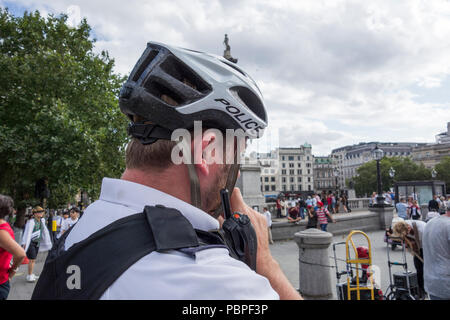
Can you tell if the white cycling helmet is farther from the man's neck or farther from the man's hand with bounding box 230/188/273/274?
the man's hand with bounding box 230/188/273/274

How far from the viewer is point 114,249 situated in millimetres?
951

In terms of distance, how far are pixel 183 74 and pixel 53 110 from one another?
16.0m

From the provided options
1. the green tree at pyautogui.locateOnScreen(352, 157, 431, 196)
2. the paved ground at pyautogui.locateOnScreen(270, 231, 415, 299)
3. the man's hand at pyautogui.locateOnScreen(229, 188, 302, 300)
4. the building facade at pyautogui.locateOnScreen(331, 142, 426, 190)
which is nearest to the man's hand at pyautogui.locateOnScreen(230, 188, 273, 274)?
the man's hand at pyautogui.locateOnScreen(229, 188, 302, 300)

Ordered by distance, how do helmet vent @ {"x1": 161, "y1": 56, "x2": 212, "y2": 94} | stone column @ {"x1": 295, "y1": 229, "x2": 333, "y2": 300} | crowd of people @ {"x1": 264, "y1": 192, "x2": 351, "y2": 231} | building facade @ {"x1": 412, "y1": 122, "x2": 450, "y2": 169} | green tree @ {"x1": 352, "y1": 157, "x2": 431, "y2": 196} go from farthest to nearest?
building facade @ {"x1": 412, "y1": 122, "x2": 450, "y2": 169}
green tree @ {"x1": 352, "y1": 157, "x2": 431, "y2": 196}
crowd of people @ {"x1": 264, "y1": 192, "x2": 351, "y2": 231}
stone column @ {"x1": 295, "y1": 229, "x2": 333, "y2": 300}
helmet vent @ {"x1": 161, "y1": 56, "x2": 212, "y2": 94}

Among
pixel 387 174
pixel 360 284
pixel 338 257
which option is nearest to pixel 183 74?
pixel 360 284

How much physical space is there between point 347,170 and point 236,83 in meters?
158

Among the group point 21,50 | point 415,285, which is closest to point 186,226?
point 415,285

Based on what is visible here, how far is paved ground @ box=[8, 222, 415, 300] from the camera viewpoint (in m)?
7.78

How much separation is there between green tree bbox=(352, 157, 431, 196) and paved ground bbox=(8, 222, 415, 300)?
80004 mm

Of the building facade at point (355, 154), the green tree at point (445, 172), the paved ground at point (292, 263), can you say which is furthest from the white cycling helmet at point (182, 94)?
the building facade at point (355, 154)

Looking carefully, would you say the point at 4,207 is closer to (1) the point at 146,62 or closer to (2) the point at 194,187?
(1) the point at 146,62

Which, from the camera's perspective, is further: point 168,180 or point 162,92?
point 162,92

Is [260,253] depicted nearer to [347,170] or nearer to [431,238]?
[431,238]

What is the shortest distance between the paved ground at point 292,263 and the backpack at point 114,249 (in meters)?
6.46
